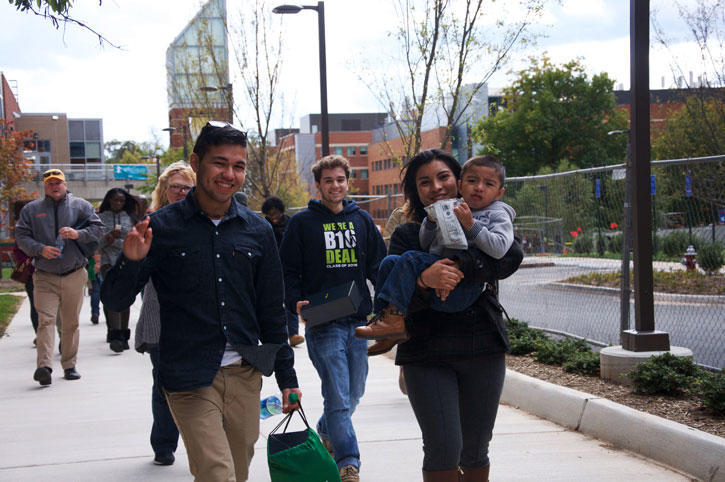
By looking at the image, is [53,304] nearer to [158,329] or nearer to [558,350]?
[158,329]

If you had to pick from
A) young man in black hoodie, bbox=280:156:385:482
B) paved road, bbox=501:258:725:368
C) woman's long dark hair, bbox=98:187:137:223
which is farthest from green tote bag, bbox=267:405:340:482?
woman's long dark hair, bbox=98:187:137:223

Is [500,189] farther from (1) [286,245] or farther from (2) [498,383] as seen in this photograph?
(1) [286,245]

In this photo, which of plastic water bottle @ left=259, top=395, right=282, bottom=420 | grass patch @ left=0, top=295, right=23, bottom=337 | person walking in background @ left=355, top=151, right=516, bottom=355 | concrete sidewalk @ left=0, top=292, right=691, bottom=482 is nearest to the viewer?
person walking in background @ left=355, top=151, right=516, bottom=355

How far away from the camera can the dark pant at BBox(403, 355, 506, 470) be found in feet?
11.3

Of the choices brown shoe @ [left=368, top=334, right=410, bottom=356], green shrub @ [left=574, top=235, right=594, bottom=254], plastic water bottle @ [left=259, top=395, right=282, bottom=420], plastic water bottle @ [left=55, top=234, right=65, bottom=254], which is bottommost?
plastic water bottle @ [left=259, top=395, right=282, bottom=420]

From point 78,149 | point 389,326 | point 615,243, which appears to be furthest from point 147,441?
point 78,149

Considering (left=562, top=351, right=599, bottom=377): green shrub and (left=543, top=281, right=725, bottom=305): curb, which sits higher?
(left=543, top=281, right=725, bottom=305): curb

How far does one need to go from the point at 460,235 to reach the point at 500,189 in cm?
46

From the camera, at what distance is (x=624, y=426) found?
219 inches

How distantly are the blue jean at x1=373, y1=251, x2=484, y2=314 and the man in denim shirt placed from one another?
1.68 feet

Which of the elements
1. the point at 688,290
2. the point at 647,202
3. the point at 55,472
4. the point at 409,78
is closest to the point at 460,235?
the point at 55,472

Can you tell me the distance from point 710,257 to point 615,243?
1446mm

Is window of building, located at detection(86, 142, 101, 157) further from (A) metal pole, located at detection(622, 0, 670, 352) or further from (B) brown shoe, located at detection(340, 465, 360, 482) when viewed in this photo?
(B) brown shoe, located at detection(340, 465, 360, 482)

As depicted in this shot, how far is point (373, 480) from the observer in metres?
5.13
